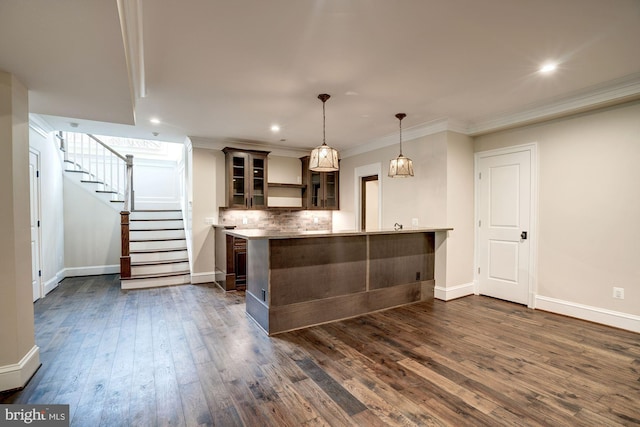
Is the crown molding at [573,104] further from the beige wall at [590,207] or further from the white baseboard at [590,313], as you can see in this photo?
the white baseboard at [590,313]

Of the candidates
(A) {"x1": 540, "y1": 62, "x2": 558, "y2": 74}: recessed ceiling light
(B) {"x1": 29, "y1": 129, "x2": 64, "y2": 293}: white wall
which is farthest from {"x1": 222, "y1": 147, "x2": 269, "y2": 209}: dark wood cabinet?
(A) {"x1": 540, "y1": 62, "x2": 558, "y2": 74}: recessed ceiling light

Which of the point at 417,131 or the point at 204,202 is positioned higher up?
the point at 417,131

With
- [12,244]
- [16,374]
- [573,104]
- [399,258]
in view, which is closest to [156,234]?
[12,244]

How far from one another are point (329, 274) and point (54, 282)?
4804 mm

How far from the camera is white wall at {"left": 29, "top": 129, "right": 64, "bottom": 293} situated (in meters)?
4.57

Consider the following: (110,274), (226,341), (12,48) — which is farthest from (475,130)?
(110,274)

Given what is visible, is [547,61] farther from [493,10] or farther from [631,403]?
[631,403]

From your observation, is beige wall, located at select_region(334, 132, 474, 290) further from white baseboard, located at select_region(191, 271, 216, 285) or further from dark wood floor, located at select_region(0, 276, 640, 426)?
white baseboard, located at select_region(191, 271, 216, 285)

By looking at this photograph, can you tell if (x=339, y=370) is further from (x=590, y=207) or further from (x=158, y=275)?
(x=158, y=275)

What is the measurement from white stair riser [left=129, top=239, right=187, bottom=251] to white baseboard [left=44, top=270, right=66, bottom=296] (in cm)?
118

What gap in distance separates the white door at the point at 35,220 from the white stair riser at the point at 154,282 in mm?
1042

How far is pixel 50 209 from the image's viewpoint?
4969 mm

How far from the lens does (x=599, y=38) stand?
2.29m

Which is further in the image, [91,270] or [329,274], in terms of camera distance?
[91,270]
